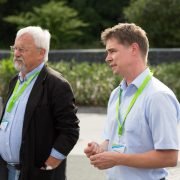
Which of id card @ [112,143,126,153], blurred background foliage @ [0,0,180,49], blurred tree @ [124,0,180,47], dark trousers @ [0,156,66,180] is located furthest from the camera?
blurred background foliage @ [0,0,180,49]

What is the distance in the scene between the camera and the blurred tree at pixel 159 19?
2488 centimetres

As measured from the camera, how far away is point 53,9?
32.7 m

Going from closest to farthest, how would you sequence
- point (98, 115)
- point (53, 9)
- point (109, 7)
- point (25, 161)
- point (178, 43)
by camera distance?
1. point (25, 161)
2. point (98, 115)
3. point (178, 43)
4. point (53, 9)
5. point (109, 7)

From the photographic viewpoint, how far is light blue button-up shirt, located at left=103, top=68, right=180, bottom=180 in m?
2.90

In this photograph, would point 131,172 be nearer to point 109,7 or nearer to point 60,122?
point 60,122

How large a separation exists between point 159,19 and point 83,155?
1784 cm

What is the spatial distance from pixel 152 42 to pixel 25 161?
22648mm

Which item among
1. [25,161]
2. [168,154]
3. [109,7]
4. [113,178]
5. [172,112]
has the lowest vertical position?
[109,7]

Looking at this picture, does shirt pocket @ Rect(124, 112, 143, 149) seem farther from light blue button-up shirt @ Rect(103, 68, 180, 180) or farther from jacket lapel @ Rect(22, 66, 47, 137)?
jacket lapel @ Rect(22, 66, 47, 137)

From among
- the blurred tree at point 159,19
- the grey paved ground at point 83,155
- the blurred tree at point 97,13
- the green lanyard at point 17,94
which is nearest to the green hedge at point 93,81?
the grey paved ground at point 83,155

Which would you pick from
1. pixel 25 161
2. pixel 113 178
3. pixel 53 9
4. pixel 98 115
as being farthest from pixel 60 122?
pixel 53 9

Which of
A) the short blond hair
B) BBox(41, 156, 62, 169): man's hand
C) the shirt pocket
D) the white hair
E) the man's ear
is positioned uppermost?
the short blond hair

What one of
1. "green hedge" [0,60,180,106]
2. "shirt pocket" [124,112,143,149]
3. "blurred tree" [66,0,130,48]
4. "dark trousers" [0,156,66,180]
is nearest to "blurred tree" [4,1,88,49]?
"blurred tree" [66,0,130,48]

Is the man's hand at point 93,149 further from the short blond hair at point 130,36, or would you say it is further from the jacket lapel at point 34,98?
the jacket lapel at point 34,98
